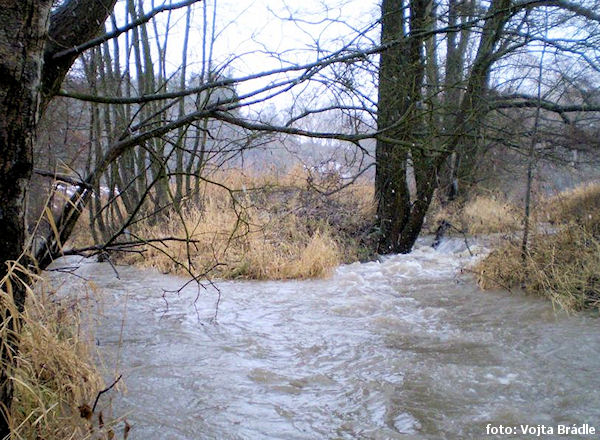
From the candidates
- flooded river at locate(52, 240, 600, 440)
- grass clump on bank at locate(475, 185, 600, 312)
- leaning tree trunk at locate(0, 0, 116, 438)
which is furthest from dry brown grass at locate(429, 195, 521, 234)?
leaning tree trunk at locate(0, 0, 116, 438)

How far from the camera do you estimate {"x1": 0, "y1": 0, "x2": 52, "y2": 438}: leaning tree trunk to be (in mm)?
1584

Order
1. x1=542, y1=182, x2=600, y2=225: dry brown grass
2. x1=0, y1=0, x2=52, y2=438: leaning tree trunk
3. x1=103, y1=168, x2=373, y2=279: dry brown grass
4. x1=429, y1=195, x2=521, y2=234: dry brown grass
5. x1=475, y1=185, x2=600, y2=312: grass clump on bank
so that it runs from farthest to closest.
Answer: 1. x1=429, y1=195, x2=521, y2=234: dry brown grass
2. x1=103, y1=168, x2=373, y2=279: dry brown grass
3. x1=542, y1=182, x2=600, y2=225: dry brown grass
4. x1=475, y1=185, x2=600, y2=312: grass clump on bank
5. x1=0, y1=0, x2=52, y2=438: leaning tree trunk

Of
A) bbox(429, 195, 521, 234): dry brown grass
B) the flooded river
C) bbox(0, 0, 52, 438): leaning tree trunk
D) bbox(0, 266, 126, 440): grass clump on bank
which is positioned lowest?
the flooded river

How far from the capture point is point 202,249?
26.3 feet

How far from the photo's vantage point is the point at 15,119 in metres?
1.61

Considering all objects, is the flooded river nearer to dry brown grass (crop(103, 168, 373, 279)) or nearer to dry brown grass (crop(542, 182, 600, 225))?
dry brown grass (crop(103, 168, 373, 279))

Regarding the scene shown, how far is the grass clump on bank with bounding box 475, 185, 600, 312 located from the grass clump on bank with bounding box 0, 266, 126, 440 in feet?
14.6

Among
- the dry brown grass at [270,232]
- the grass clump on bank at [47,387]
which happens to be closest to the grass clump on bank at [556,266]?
the dry brown grass at [270,232]

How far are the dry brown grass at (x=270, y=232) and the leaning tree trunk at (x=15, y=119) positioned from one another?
4.31m

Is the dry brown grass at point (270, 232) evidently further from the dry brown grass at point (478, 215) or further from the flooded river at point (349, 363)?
Result: the dry brown grass at point (478, 215)

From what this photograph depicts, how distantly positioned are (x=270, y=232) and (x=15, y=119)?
23.1 ft

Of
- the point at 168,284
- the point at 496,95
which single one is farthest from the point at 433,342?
the point at 496,95

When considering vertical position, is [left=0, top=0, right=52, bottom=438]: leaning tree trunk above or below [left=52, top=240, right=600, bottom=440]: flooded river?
above

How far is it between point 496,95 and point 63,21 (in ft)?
23.2
